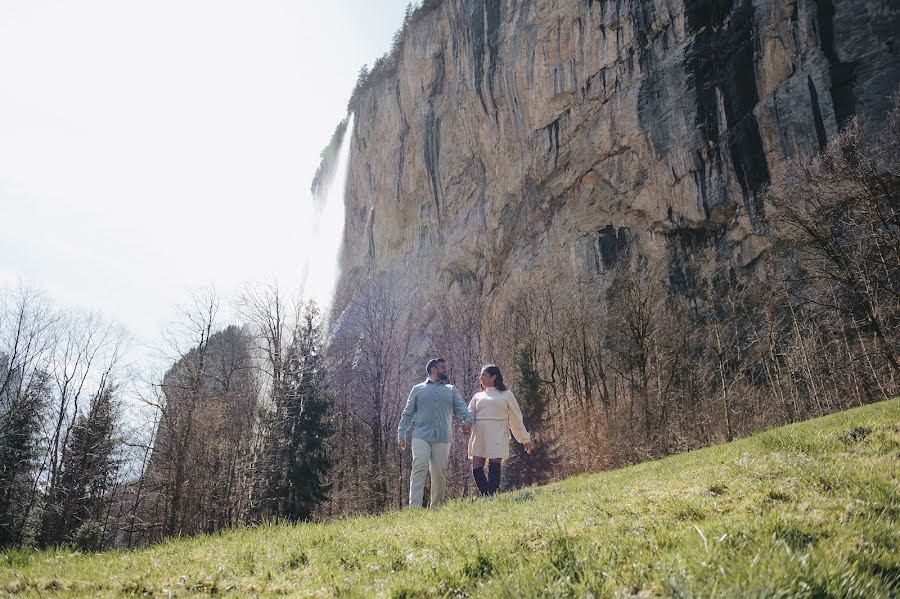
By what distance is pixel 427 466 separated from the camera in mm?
7246

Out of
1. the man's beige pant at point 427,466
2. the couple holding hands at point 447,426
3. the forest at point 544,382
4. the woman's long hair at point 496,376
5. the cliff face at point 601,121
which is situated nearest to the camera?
the man's beige pant at point 427,466

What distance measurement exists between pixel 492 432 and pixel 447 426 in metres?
0.80

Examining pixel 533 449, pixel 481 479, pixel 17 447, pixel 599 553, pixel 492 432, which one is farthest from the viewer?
pixel 17 447

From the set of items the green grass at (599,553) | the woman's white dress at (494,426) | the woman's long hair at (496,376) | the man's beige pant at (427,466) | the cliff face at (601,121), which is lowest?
the green grass at (599,553)

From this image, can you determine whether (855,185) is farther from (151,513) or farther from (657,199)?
(151,513)

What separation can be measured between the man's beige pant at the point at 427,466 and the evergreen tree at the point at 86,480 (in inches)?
796

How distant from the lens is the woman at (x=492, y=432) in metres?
7.67

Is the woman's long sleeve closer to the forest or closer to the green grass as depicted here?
the green grass

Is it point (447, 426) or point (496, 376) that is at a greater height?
point (496, 376)

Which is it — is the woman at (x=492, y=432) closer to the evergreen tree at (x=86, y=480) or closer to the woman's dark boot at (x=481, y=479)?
the woman's dark boot at (x=481, y=479)

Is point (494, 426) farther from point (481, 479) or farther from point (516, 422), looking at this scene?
point (481, 479)

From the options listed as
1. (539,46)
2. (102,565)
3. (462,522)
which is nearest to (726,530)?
(462,522)

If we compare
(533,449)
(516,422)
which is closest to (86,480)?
(533,449)

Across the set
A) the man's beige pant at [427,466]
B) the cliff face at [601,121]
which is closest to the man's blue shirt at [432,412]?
the man's beige pant at [427,466]
